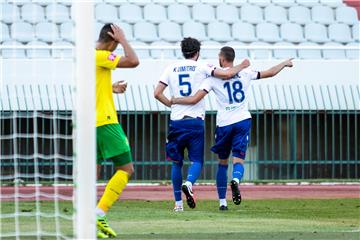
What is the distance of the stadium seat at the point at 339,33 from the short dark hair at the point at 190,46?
10.9m

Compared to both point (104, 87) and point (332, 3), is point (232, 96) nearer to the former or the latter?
point (104, 87)

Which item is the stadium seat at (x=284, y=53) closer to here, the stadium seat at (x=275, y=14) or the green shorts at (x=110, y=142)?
the stadium seat at (x=275, y=14)

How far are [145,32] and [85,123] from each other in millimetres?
15056

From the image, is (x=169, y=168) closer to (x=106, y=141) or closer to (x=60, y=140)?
(x=60, y=140)

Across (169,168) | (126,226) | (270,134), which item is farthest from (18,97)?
(126,226)

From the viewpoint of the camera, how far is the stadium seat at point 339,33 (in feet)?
77.2

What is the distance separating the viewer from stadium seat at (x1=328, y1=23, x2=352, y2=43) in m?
23.5

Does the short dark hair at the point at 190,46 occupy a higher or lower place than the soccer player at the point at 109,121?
higher

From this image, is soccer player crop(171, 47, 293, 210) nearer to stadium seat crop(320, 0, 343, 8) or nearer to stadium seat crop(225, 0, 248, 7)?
stadium seat crop(225, 0, 248, 7)

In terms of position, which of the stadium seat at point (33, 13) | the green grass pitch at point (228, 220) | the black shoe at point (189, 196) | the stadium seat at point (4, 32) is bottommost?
the green grass pitch at point (228, 220)

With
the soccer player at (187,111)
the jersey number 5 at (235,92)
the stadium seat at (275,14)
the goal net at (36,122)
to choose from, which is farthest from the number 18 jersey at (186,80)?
the stadium seat at (275,14)

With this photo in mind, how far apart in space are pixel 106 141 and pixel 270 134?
11.6 metres

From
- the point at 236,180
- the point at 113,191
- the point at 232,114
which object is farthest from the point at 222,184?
the point at 113,191

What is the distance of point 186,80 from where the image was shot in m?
13.0
